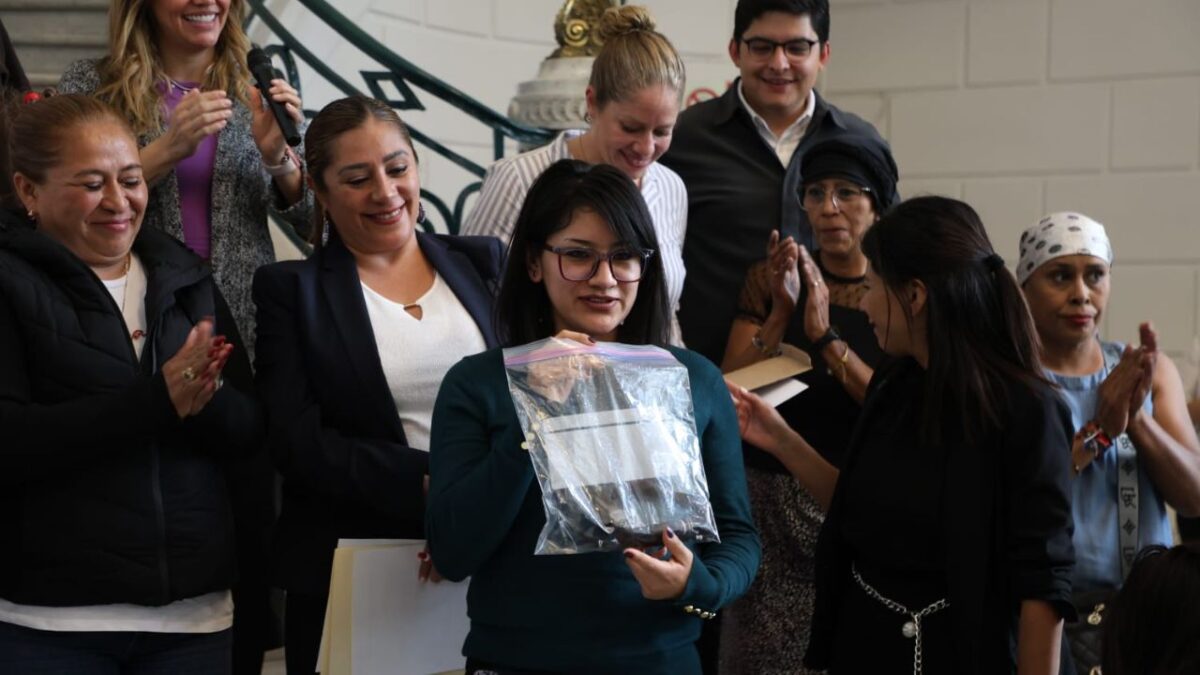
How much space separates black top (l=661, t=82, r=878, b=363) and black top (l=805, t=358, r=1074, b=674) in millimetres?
914

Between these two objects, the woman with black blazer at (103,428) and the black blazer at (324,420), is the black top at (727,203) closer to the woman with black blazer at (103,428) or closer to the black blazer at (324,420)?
the black blazer at (324,420)

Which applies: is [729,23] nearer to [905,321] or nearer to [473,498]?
[905,321]

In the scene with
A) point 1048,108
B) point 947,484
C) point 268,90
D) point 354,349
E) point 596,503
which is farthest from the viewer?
point 1048,108

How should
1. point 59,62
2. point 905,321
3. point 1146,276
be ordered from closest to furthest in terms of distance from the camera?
1. point 905,321
2. point 59,62
3. point 1146,276

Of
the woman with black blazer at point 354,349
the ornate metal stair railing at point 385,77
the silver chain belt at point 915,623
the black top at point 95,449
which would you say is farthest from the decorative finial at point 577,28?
the silver chain belt at point 915,623

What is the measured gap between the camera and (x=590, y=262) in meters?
2.00

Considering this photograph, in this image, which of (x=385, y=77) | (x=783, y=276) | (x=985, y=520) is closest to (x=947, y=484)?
(x=985, y=520)

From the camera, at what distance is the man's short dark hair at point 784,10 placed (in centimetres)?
313

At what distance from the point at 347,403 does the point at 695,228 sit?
1112 millimetres

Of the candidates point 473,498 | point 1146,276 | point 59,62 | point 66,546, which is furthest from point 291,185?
point 1146,276

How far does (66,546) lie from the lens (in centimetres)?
210

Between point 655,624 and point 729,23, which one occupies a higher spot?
point 729,23

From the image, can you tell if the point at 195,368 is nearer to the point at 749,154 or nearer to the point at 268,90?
the point at 268,90

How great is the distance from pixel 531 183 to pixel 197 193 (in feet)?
2.02
